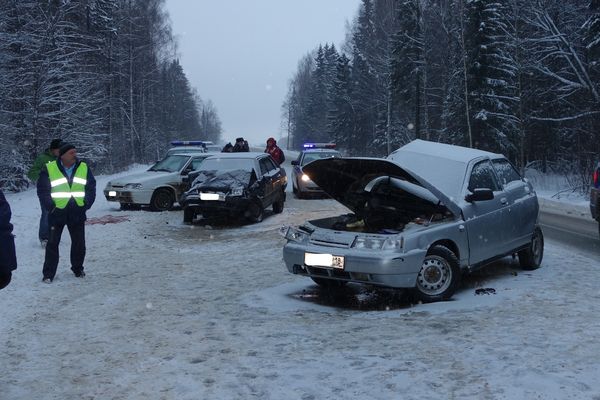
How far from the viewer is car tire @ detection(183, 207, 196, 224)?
1399 centimetres

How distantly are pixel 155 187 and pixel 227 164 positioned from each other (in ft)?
9.70

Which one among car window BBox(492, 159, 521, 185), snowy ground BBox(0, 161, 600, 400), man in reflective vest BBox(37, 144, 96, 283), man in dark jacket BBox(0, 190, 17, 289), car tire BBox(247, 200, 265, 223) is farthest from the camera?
car tire BBox(247, 200, 265, 223)

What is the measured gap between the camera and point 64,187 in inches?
320

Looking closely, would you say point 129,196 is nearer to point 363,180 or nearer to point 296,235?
point 296,235

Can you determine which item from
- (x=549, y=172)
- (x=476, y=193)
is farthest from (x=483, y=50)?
(x=476, y=193)

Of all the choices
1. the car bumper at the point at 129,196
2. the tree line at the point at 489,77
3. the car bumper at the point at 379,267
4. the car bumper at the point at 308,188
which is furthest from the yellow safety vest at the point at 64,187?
the tree line at the point at 489,77

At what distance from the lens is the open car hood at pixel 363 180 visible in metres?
6.96

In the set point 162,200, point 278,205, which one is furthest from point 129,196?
point 278,205

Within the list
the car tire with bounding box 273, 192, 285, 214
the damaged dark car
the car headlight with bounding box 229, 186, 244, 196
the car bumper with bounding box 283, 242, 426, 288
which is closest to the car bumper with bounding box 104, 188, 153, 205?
the damaged dark car

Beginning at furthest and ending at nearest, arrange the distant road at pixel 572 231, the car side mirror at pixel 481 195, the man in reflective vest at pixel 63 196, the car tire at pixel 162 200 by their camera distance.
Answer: the car tire at pixel 162 200
the distant road at pixel 572 231
the man in reflective vest at pixel 63 196
the car side mirror at pixel 481 195

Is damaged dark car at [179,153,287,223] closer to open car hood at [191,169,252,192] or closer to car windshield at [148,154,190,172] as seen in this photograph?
open car hood at [191,169,252,192]

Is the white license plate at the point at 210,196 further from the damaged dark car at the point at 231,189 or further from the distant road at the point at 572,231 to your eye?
the distant road at the point at 572,231

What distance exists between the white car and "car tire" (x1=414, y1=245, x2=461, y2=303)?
11201 mm

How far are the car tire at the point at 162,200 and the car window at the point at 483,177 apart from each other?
10.7 metres
